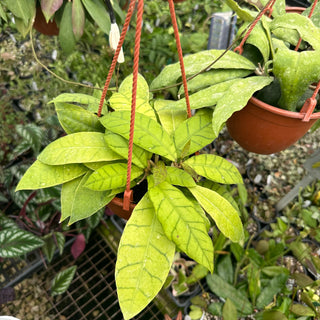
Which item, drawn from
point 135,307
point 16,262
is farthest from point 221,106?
point 16,262

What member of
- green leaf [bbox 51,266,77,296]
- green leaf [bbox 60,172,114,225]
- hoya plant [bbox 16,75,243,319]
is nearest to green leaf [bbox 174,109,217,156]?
hoya plant [bbox 16,75,243,319]

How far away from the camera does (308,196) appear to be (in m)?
1.69

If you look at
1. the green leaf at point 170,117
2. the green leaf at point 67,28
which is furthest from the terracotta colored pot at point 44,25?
the green leaf at point 170,117

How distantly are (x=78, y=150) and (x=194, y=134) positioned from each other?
11.5 inches

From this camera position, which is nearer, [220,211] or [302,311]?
[220,211]

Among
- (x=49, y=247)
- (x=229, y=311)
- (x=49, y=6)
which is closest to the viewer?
(x=49, y=6)

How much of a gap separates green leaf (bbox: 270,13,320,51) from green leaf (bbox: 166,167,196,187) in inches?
17.3

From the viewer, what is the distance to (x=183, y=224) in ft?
2.09

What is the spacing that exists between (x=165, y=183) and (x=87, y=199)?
0.61 feet

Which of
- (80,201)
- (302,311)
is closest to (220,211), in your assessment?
(80,201)

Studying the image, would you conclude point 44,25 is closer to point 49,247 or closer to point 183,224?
point 49,247

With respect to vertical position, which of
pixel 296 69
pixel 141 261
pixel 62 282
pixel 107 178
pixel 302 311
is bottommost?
pixel 62 282

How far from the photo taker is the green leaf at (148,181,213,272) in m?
0.61

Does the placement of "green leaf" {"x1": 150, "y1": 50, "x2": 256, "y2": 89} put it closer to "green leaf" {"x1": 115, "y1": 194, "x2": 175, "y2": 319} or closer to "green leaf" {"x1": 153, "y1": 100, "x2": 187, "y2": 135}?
"green leaf" {"x1": 153, "y1": 100, "x2": 187, "y2": 135}
